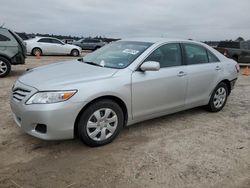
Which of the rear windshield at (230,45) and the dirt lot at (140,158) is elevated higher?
the rear windshield at (230,45)

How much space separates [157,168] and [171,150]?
0.60 meters

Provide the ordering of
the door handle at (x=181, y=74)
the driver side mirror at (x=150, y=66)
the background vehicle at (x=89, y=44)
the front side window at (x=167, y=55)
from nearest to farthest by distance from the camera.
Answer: the driver side mirror at (x=150, y=66) → the front side window at (x=167, y=55) → the door handle at (x=181, y=74) → the background vehicle at (x=89, y=44)

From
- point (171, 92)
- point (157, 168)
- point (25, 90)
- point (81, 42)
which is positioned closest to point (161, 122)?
point (171, 92)

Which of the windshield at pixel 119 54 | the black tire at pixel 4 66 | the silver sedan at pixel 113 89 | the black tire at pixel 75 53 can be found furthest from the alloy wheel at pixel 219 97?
the black tire at pixel 75 53

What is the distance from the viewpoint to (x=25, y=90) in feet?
12.8

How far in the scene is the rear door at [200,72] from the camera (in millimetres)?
5273

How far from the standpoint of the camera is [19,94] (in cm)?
400

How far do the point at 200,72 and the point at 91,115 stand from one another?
2442 mm

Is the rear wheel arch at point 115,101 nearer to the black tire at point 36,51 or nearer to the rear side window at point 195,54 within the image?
the rear side window at point 195,54

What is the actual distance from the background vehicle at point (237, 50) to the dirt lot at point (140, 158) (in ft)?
38.5

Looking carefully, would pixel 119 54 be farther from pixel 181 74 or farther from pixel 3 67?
pixel 3 67

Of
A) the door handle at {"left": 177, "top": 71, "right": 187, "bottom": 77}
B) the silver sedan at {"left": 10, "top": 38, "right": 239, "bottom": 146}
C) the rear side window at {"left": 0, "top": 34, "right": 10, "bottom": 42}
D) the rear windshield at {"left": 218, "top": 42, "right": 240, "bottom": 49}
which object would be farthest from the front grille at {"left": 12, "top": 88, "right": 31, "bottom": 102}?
the rear windshield at {"left": 218, "top": 42, "right": 240, "bottom": 49}

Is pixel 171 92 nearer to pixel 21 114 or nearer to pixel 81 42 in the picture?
pixel 21 114

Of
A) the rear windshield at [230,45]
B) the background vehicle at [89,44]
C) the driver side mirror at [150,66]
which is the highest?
the driver side mirror at [150,66]
